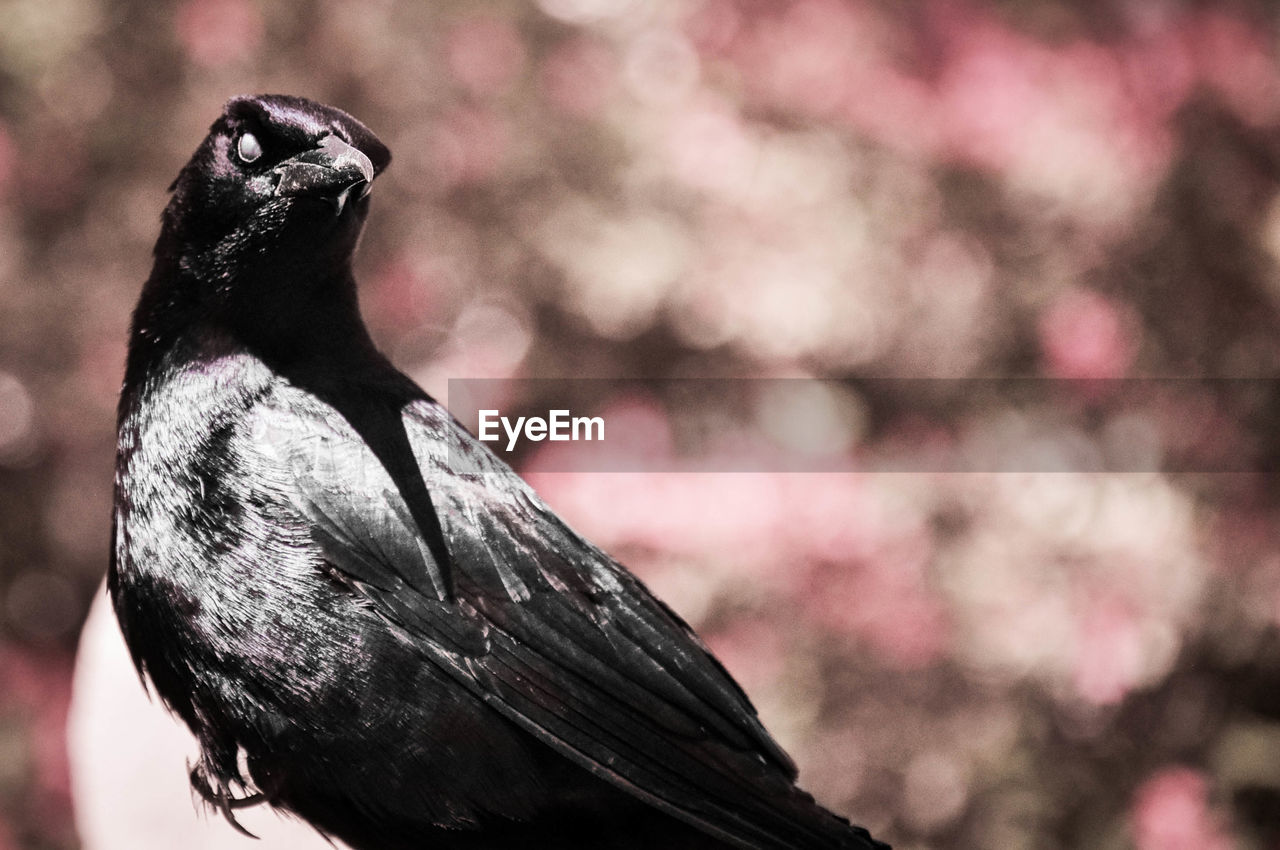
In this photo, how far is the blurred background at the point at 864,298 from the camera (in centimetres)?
359

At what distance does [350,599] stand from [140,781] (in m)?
0.69

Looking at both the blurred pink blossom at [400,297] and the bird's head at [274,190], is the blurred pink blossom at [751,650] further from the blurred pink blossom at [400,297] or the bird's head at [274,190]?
the bird's head at [274,190]

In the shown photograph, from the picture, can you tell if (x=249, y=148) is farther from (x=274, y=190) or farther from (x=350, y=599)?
(x=350, y=599)

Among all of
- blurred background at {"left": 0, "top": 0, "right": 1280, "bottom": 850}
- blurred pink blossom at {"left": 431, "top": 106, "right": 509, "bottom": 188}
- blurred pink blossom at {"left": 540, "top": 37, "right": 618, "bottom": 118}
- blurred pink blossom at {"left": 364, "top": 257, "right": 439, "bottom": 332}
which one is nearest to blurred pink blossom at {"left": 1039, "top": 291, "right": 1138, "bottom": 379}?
blurred background at {"left": 0, "top": 0, "right": 1280, "bottom": 850}

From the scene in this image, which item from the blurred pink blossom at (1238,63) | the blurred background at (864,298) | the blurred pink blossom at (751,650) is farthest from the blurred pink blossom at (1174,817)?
the blurred pink blossom at (1238,63)

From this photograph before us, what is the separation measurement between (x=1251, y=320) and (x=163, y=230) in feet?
12.6

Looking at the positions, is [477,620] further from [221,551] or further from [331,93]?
[331,93]

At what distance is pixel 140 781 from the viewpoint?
1801 mm

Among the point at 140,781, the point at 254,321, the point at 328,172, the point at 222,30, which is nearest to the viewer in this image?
the point at 328,172

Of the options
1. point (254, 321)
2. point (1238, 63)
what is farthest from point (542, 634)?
point (1238, 63)

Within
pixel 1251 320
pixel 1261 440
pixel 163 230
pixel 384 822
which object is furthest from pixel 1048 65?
pixel 384 822

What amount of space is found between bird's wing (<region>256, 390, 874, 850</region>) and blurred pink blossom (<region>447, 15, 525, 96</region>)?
2.66m

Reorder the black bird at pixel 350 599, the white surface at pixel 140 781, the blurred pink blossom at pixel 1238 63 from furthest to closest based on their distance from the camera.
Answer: the blurred pink blossom at pixel 1238 63
the white surface at pixel 140 781
the black bird at pixel 350 599

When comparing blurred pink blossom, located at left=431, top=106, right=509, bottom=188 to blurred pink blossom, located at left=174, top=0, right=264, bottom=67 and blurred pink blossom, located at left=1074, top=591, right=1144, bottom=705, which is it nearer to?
blurred pink blossom, located at left=174, top=0, right=264, bottom=67
